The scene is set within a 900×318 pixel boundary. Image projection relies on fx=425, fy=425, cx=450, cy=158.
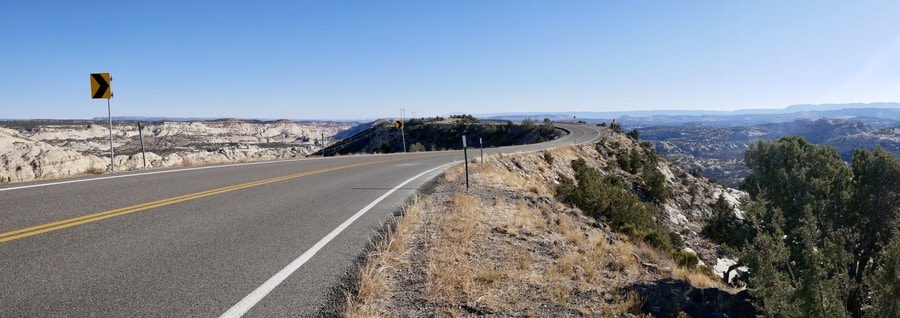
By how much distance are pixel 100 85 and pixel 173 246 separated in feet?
31.3

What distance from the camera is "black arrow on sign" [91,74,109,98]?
11.6 meters

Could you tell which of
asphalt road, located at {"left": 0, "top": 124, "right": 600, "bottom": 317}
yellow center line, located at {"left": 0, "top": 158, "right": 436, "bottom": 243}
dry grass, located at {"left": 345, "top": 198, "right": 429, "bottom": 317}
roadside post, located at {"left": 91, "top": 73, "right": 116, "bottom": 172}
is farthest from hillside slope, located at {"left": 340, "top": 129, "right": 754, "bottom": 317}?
roadside post, located at {"left": 91, "top": 73, "right": 116, "bottom": 172}

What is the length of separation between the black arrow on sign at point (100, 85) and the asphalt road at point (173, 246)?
336 cm

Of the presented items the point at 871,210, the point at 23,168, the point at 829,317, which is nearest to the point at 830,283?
the point at 829,317

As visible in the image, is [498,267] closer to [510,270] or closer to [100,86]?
[510,270]

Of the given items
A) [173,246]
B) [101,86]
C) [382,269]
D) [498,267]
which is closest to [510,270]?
[498,267]

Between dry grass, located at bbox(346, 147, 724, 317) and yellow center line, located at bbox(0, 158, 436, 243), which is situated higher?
yellow center line, located at bbox(0, 158, 436, 243)

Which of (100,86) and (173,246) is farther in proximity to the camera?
(100,86)

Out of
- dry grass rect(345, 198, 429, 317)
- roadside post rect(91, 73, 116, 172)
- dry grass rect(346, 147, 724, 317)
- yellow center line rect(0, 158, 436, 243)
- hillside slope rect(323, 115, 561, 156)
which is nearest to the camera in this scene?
dry grass rect(345, 198, 429, 317)

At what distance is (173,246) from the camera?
5074 millimetres

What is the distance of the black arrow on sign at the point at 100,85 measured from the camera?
38.0 feet

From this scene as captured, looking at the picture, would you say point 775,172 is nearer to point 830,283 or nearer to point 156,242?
point 830,283

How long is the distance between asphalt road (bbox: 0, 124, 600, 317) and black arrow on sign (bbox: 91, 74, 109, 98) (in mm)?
3356

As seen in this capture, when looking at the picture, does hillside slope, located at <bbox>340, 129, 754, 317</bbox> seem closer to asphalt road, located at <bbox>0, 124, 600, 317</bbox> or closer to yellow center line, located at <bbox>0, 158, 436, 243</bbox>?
asphalt road, located at <bbox>0, 124, 600, 317</bbox>
